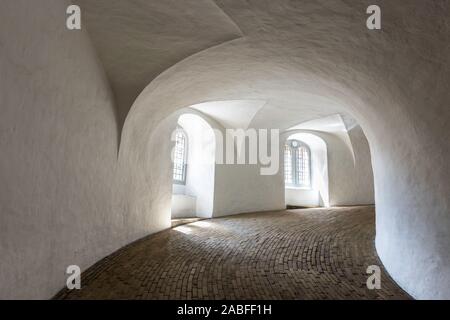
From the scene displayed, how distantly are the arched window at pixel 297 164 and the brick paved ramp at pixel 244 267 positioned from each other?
25.9 feet

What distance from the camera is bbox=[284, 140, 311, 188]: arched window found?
15.5m

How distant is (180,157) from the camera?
11406mm

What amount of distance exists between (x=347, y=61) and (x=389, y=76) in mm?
744

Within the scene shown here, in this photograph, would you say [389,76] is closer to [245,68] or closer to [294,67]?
[294,67]

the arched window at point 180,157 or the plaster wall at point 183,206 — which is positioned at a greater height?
the arched window at point 180,157

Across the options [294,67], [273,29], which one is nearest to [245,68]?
[294,67]

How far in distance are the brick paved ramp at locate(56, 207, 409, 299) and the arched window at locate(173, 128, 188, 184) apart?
13.1 ft

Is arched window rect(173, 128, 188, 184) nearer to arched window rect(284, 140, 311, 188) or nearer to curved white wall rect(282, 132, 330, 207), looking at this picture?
curved white wall rect(282, 132, 330, 207)

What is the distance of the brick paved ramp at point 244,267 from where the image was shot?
3.81m

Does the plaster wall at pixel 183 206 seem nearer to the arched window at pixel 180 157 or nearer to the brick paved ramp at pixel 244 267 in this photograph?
the arched window at pixel 180 157

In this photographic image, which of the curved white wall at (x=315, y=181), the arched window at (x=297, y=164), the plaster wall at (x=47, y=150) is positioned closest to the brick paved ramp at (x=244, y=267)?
the plaster wall at (x=47, y=150)

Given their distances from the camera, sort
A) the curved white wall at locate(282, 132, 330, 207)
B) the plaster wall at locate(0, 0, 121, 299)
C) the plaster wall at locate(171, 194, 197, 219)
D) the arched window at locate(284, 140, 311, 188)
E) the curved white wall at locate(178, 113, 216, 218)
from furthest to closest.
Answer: the arched window at locate(284, 140, 311, 188) < the curved white wall at locate(282, 132, 330, 207) < the curved white wall at locate(178, 113, 216, 218) < the plaster wall at locate(171, 194, 197, 219) < the plaster wall at locate(0, 0, 121, 299)

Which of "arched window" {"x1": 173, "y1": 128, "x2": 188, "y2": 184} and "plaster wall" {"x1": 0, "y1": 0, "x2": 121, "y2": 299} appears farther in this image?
"arched window" {"x1": 173, "y1": 128, "x2": 188, "y2": 184}

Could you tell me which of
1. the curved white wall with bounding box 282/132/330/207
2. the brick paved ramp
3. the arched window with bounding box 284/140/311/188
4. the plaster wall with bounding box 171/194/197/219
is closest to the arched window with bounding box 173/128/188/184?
the plaster wall with bounding box 171/194/197/219
